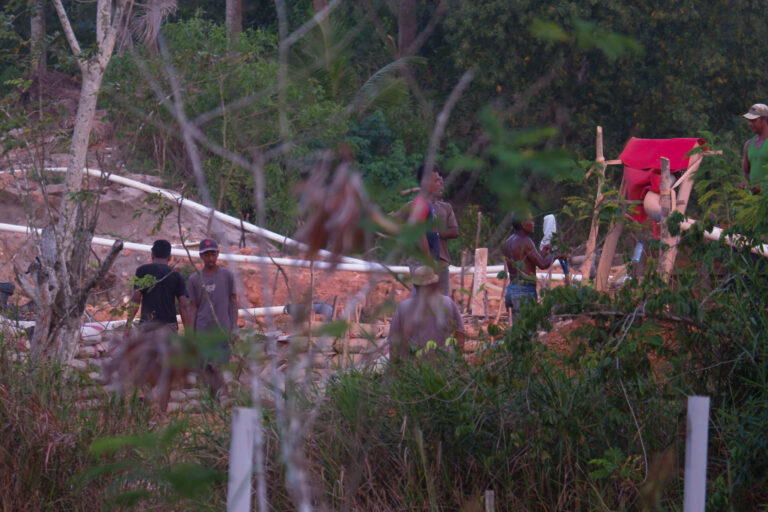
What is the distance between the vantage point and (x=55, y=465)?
4.57 meters

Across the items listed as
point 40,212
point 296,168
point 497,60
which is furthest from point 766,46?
point 296,168

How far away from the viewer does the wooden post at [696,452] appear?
108 inches

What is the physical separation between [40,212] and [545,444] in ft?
43.0

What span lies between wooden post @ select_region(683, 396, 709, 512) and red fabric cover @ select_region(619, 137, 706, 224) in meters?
5.19

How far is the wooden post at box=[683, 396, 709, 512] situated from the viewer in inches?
108

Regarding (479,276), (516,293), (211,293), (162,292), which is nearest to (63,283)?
(211,293)

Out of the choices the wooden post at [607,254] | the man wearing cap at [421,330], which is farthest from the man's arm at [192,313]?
the wooden post at [607,254]

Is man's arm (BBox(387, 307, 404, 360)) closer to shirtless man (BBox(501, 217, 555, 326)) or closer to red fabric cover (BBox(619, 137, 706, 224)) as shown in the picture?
shirtless man (BBox(501, 217, 555, 326))

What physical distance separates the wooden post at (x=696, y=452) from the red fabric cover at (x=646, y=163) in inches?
204

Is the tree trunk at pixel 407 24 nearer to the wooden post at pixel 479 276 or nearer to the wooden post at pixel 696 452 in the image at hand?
the wooden post at pixel 479 276

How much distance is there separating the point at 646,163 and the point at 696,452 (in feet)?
18.0

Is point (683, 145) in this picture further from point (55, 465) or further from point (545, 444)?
point (55, 465)

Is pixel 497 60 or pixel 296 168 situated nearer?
pixel 296 168

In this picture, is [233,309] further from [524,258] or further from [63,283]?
[524,258]
